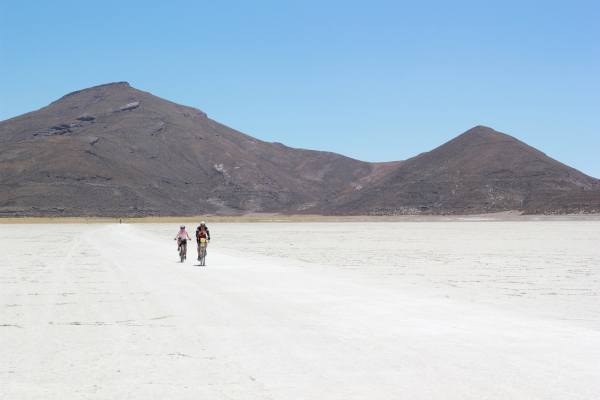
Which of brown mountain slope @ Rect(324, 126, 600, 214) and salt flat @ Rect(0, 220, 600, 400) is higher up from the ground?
brown mountain slope @ Rect(324, 126, 600, 214)

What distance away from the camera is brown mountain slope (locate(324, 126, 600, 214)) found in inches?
6344

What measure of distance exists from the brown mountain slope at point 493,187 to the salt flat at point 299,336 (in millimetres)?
135830

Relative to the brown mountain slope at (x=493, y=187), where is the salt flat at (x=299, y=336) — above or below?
below

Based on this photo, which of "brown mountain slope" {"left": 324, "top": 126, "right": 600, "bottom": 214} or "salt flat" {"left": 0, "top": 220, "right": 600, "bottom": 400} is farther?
"brown mountain slope" {"left": 324, "top": 126, "right": 600, "bottom": 214}

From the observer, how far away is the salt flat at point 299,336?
7430 mm

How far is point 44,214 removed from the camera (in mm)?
159000

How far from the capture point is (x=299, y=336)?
10547mm

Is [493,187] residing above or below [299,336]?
above

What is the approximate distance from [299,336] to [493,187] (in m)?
171

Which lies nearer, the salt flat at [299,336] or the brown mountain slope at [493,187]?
the salt flat at [299,336]

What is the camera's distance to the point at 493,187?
17450cm

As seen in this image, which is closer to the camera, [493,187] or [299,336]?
[299,336]

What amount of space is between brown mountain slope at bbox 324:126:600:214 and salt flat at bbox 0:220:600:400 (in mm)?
135830

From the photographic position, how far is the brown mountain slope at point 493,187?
529 ft
